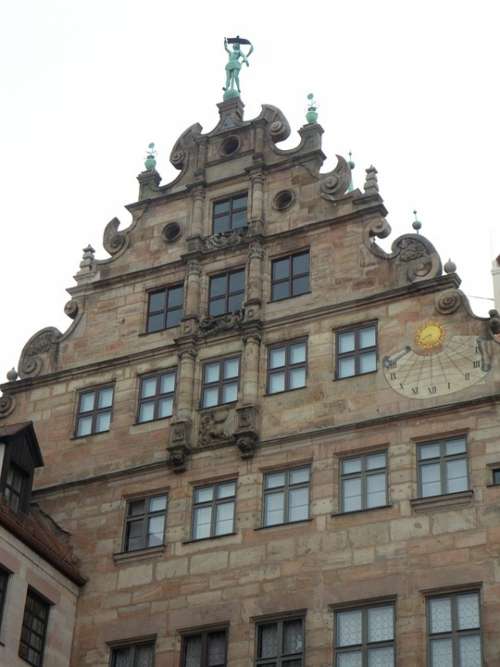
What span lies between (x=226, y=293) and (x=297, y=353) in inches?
121

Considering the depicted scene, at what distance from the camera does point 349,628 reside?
29.0m

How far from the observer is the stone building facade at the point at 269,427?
29.2 m

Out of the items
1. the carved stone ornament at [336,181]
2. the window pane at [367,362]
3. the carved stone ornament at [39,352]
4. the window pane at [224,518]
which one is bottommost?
the window pane at [224,518]

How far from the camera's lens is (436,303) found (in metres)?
32.1

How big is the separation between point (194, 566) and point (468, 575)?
254 inches

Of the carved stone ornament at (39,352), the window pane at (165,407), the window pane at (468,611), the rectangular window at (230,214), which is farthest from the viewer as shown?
the carved stone ornament at (39,352)

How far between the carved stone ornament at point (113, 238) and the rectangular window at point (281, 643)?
1234 centimetres

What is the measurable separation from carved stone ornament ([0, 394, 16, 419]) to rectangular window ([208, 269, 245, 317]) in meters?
5.82

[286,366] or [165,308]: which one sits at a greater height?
[165,308]

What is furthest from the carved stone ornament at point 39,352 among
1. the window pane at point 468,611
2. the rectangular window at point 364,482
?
the window pane at point 468,611

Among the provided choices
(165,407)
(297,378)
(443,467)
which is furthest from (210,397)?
(443,467)

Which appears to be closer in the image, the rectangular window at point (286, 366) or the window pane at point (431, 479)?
the window pane at point (431, 479)

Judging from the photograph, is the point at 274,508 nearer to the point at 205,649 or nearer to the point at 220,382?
the point at 205,649

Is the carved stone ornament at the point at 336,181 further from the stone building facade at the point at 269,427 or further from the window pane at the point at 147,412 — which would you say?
the window pane at the point at 147,412
